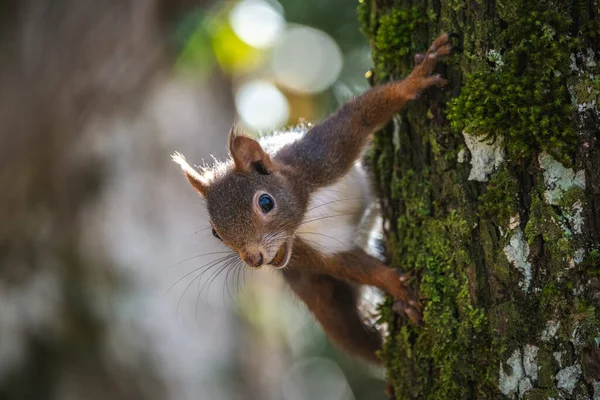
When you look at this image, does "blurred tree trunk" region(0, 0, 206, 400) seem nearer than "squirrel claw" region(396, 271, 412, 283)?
No

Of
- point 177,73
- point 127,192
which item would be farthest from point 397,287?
point 127,192

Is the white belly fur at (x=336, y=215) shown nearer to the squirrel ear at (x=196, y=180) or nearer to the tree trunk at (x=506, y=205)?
the squirrel ear at (x=196, y=180)

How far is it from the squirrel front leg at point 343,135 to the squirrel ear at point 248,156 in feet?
0.54

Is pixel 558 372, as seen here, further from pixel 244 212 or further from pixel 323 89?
pixel 323 89

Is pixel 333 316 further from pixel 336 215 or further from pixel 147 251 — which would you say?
pixel 147 251

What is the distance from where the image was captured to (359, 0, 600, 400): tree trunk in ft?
7.74

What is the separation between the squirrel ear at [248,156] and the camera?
131 inches

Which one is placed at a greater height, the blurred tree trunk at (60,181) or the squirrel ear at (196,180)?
the squirrel ear at (196,180)

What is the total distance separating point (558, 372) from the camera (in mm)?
2338

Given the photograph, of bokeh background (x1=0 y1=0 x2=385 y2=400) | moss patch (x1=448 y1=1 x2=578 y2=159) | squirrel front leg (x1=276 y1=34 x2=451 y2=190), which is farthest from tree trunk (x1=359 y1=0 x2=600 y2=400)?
bokeh background (x1=0 y1=0 x2=385 y2=400)

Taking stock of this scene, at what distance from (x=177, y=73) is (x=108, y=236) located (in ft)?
6.79

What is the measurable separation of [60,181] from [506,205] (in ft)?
17.5

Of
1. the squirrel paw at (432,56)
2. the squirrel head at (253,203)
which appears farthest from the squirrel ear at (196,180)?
the squirrel paw at (432,56)

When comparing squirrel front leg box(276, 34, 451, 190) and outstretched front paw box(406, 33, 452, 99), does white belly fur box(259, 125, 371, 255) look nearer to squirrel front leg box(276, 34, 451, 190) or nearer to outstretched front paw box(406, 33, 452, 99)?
squirrel front leg box(276, 34, 451, 190)
